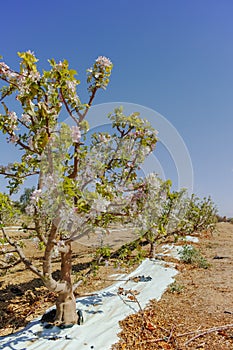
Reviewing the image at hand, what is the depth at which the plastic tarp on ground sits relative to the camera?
12.2ft

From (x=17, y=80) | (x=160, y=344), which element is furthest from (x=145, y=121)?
(x=160, y=344)

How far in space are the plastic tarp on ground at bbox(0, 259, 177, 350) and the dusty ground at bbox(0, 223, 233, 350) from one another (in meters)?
0.22

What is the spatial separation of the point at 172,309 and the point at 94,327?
1.47 meters

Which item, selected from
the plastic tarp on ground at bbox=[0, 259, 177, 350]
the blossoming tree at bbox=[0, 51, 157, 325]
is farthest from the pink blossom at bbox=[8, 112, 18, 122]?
the plastic tarp on ground at bbox=[0, 259, 177, 350]

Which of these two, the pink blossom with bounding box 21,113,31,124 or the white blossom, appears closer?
the white blossom

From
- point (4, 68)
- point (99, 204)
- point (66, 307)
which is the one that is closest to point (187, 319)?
point (66, 307)

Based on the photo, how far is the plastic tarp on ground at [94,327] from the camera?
373 centimetres

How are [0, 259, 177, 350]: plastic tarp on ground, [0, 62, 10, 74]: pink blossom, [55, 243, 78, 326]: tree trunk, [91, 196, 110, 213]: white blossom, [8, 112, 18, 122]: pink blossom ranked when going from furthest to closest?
[55, 243, 78, 326]: tree trunk
[0, 259, 177, 350]: plastic tarp on ground
[8, 112, 18, 122]: pink blossom
[0, 62, 10, 74]: pink blossom
[91, 196, 110, 213]: white blossom

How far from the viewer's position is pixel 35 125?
3.16 metres

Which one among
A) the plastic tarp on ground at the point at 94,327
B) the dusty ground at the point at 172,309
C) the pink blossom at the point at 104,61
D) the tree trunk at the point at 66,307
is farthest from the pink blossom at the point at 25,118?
A: the plastic tarp on ground at the point at 94,327

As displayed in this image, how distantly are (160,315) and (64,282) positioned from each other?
1.67 meters

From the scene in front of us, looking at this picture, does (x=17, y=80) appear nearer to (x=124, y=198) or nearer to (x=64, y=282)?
(x=124, y=198)

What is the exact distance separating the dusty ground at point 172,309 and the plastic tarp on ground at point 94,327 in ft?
0.72

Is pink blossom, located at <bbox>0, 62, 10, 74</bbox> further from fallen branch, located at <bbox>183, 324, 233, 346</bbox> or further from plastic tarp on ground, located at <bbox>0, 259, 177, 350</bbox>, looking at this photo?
fallen branch, located at <bbox>183, 324, 233, 346</bbox>
